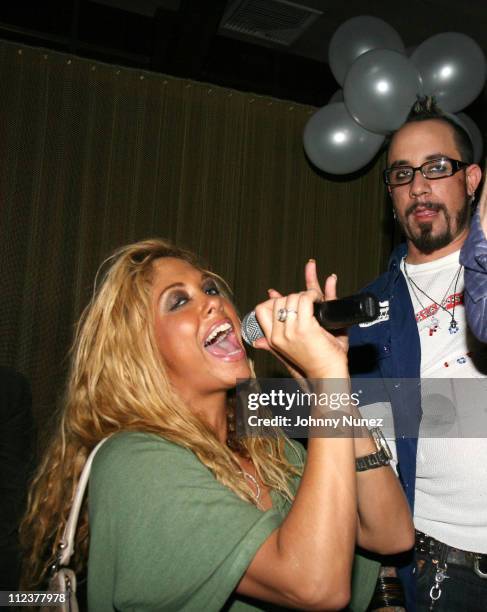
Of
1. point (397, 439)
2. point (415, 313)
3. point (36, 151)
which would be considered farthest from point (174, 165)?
point (397, 439)

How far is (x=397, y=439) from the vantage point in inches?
66.9

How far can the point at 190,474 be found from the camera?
1.00 m

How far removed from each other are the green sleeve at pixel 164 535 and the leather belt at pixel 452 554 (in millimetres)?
772

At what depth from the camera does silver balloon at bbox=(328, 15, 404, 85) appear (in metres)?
3.13

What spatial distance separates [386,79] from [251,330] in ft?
6.95

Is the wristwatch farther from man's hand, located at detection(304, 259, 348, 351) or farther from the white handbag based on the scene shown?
the white handbag

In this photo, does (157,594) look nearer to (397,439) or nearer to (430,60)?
(397,439)

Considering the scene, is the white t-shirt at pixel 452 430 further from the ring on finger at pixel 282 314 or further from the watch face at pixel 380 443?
the ring on finger at pixel 282 314

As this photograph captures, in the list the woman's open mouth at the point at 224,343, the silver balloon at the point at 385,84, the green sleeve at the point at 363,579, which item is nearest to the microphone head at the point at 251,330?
the woman's open mouth at the point at 224,343

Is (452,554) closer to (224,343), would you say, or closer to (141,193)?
(224,343)

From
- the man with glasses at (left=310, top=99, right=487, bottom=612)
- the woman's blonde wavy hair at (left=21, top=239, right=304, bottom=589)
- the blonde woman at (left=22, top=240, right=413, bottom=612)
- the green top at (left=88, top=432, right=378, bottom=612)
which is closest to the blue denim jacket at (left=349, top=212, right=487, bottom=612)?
the man with glasses at (left=310, top=99, right=487, bottom=612)

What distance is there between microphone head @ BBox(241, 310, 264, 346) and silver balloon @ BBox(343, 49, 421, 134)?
6.83 ft

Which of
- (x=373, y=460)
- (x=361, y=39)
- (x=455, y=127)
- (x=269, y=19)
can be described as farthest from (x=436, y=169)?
(x=269, y=19)

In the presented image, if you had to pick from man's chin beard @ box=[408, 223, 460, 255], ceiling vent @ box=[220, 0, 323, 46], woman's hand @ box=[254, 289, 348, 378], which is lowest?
woman's hand @ box=[254, 289, 348, 378]
